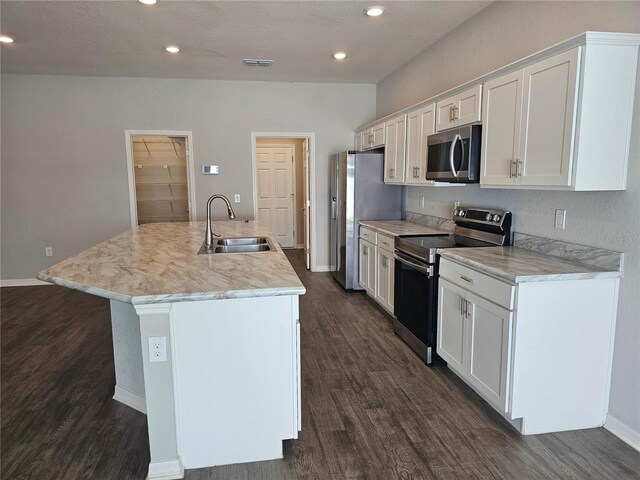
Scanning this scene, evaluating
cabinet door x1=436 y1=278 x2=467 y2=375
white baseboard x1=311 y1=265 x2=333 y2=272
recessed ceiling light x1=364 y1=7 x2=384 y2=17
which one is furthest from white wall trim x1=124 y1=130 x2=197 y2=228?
cabinet door x1=436 y1=278 x2=467 y2=375

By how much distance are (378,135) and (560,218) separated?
280 centimetres

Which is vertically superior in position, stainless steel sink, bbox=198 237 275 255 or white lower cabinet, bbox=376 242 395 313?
stainless steel sink, bbox=198 237 275 255

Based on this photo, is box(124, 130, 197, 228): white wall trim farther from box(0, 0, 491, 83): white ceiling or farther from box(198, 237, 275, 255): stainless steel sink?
box(198, 237, 275, 255): stainless steel sink

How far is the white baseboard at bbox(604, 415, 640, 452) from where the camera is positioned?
2.15m

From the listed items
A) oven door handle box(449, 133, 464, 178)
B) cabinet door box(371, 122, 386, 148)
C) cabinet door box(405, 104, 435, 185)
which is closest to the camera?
oven door handle box(449, 133, 464, 178)

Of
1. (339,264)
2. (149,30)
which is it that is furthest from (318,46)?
(339,264)

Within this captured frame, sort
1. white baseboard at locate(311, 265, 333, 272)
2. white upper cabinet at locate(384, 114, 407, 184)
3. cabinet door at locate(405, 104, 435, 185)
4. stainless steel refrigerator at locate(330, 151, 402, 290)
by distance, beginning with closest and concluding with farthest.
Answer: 1. cabinet door at locate(405, 104, 435, 185)
2. white upper cabinet at locate(384, 114, 407, 184)
3. stainless steel refrigerator at locate(330, 151, 402, 290)
4. white baseboard at locate(311, 265, 333, 272)

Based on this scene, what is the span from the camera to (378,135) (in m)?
5.03

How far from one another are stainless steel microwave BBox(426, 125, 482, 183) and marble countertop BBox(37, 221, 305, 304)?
1450 mm

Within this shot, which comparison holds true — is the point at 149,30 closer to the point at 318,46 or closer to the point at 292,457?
the point at 318,46

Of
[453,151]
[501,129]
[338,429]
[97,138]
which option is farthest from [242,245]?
[97,138]

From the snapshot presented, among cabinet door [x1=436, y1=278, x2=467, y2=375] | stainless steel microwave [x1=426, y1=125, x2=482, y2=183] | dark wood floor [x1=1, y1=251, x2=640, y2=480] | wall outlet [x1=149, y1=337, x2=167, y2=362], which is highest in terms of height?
stainless steel microwave [x1=426, y1=125, x2=482, y2=183]

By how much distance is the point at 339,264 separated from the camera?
18.1ft

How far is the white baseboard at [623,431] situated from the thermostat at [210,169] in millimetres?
5092
